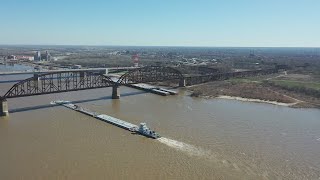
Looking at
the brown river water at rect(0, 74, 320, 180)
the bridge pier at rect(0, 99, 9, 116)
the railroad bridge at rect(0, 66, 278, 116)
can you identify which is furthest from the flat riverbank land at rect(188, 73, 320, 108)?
the bridge pier at rect(0, 99, 9, 116)

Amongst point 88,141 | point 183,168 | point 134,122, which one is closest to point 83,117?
point 134,122

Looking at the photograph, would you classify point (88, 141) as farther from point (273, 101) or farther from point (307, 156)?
point (273, 101)

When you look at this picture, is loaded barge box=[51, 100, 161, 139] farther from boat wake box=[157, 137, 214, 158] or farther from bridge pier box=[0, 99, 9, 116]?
bridge pier box=[0, 99, 9, 116]

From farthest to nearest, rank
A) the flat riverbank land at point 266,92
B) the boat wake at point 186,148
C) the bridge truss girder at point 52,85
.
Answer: the flat riverbank land at point 266,92, the bridge truss girder at point 52,85, the boat wake at point 186,148

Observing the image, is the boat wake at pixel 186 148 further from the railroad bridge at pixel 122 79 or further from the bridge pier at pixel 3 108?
the railroad bridge at pixel 122 79

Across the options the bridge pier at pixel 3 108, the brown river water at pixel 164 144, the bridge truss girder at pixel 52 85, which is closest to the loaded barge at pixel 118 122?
the brown river water at pixel 164 144

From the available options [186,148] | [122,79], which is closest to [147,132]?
[186,148]
